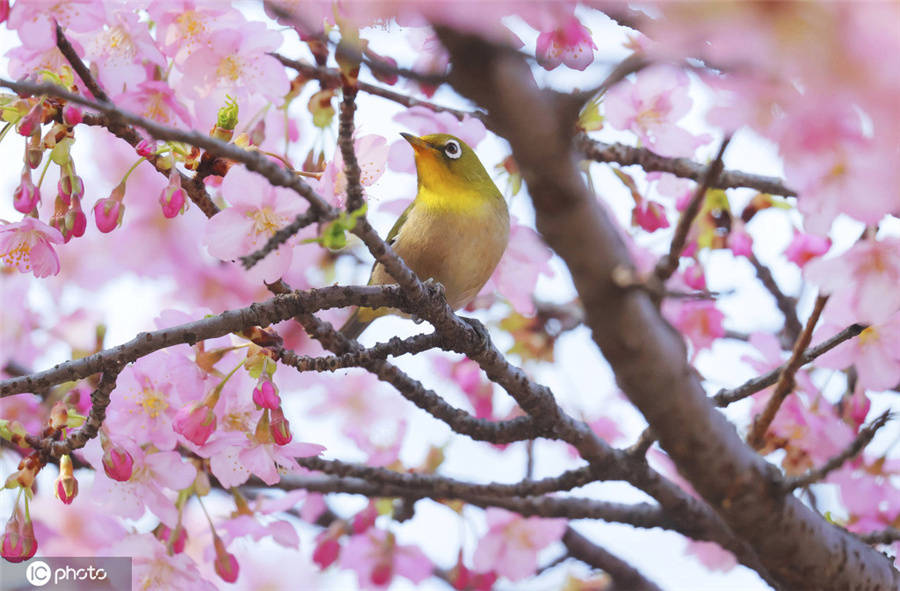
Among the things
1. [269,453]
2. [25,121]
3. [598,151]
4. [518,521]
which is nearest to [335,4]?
[25,121]

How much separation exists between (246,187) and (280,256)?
227 mm

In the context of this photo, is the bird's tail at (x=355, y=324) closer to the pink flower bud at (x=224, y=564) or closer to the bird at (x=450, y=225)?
the bird at (x=450, y=225)

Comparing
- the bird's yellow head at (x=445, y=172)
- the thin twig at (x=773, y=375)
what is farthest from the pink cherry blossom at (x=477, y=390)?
the thin twig at (x=773, y=375)

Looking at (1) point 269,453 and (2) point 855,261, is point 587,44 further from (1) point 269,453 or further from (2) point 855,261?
(1) point 269,453

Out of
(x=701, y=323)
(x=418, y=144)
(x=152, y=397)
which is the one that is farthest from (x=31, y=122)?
(x=701, y=323)

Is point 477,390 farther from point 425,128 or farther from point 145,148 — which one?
point 145,148

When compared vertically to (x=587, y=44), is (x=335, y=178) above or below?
below

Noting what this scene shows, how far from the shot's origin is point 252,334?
8.12 feet

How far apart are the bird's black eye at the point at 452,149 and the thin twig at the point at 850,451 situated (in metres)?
1.99

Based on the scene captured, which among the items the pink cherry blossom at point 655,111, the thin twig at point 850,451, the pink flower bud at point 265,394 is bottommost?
the thin twig at point 850,451

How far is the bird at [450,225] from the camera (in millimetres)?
3396

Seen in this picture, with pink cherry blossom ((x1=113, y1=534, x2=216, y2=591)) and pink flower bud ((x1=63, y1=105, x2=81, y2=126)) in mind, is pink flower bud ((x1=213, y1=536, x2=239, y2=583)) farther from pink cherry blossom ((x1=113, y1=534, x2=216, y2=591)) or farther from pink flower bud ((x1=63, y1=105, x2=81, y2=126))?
pink flower bud ((x1=63, y1=105, x2=81, y2=126))

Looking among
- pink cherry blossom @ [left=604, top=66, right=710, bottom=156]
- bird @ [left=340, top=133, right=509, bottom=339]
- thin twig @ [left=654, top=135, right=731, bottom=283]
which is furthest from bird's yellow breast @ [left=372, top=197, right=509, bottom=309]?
thin twig @ [left=654, top=135, right=731, bottom=283]

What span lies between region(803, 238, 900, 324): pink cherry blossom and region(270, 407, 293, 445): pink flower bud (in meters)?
1.44
